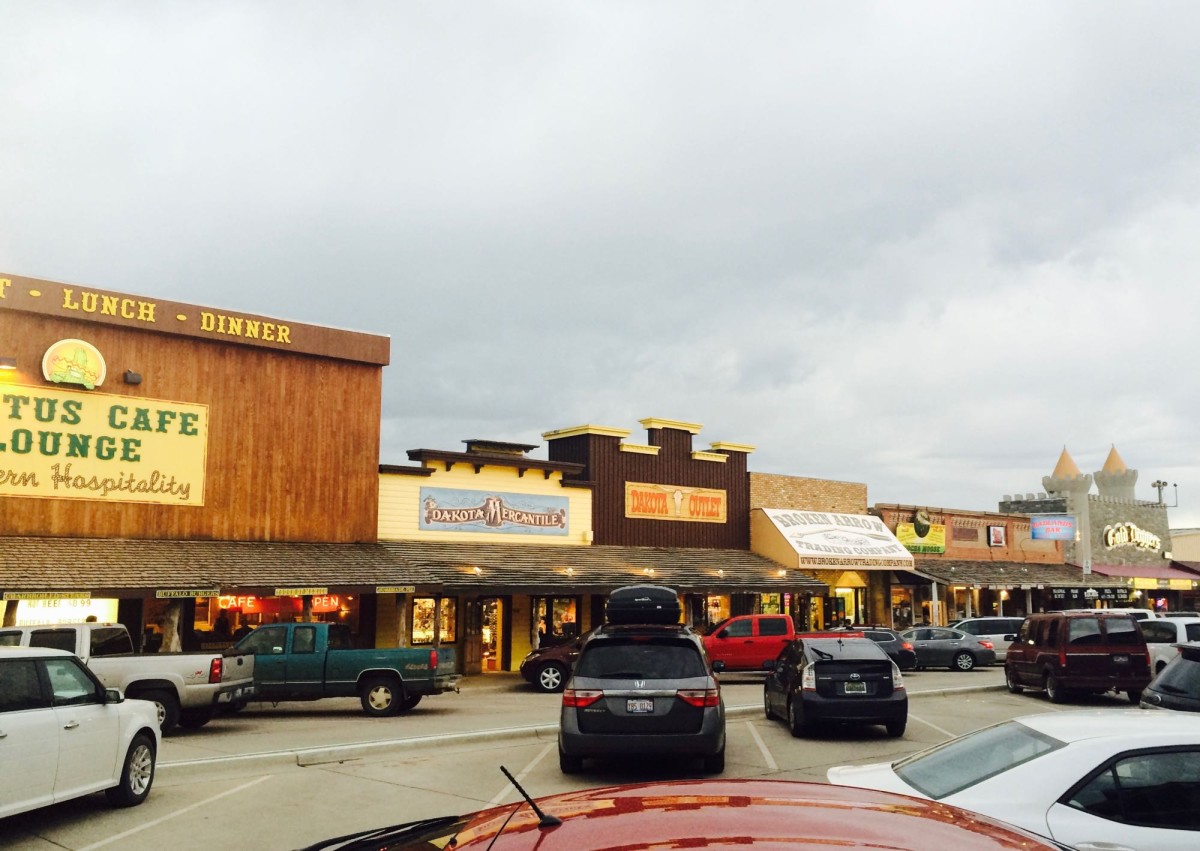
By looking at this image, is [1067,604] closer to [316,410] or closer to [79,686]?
[316,410]

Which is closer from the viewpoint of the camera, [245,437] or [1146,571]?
[245,437]

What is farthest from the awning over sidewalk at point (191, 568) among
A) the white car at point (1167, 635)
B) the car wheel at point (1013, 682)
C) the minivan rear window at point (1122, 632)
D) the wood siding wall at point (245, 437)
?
the white car at point (1167, 635)

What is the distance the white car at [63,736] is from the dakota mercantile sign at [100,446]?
1347 cm

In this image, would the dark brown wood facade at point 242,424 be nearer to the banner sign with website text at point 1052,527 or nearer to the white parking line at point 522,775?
the white parking line at point 522,775

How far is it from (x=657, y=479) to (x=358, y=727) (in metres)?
18.6

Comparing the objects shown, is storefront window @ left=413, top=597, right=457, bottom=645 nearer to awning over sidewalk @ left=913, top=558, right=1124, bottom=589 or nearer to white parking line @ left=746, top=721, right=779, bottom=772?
white parking line @ left=746, top=721, right=779, bottom=772

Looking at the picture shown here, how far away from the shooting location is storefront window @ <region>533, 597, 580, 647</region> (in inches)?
1163

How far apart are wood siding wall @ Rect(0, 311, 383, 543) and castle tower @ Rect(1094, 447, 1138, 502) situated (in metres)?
66.6

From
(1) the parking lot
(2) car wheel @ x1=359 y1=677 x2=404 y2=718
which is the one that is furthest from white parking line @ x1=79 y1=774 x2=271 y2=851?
(2) car wheel @ x1=359 y1=677 x2=404 y2=718

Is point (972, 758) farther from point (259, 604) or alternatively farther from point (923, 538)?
point (923, 538)

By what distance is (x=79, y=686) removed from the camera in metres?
9.39

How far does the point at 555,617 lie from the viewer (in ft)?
98.8

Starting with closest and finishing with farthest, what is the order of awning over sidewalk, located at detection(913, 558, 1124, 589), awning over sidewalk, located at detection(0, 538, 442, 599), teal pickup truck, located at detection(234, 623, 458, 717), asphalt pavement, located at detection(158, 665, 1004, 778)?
1. asphalt pavement, located at detection(158, 665, 1004, 778)
2. teal pickup truck, located at detection(234, 623, 458, 717)
3. awning over sidewalk, located at detection(0, 538, 442, 599)
4. awning over sidewalk, located at detection(913, 558, 1124, 589)

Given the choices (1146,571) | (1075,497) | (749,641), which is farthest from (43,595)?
(1146,571)
